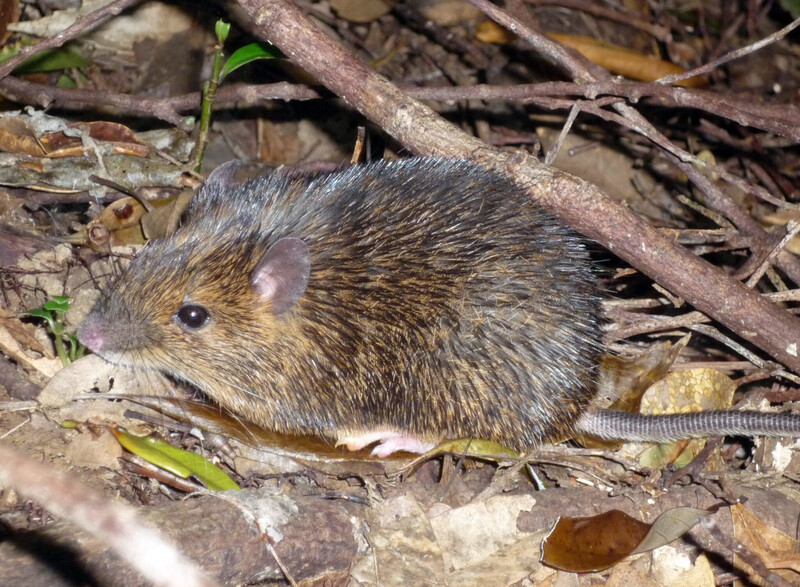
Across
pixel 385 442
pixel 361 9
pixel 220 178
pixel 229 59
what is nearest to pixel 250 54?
pixel 229 59

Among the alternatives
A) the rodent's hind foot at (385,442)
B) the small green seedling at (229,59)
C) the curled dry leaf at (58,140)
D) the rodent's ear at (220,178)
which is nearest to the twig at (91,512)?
the rodent's hind foot at (385,442)

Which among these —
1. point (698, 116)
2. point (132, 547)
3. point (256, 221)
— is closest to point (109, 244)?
point (256, 221)

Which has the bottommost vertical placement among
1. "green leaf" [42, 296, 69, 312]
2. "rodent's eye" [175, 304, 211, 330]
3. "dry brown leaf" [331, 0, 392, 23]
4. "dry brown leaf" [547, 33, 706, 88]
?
"green leaf" [42, 296, 69, 312]

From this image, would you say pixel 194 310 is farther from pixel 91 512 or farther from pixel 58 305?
pixel 91 512

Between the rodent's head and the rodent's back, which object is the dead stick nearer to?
the rodent's back

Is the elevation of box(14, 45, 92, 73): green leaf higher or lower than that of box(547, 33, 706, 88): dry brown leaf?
lower

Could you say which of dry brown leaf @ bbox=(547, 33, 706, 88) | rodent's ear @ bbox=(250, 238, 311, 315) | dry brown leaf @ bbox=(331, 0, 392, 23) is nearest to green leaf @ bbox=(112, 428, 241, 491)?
rodent's ear @ bbox=(250, 238, 311, 315)

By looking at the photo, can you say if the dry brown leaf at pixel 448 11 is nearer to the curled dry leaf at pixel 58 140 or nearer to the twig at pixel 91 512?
the curled dry leaf at pixel 58 140

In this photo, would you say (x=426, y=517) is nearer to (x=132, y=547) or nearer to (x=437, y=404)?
(x=437, y=404)
